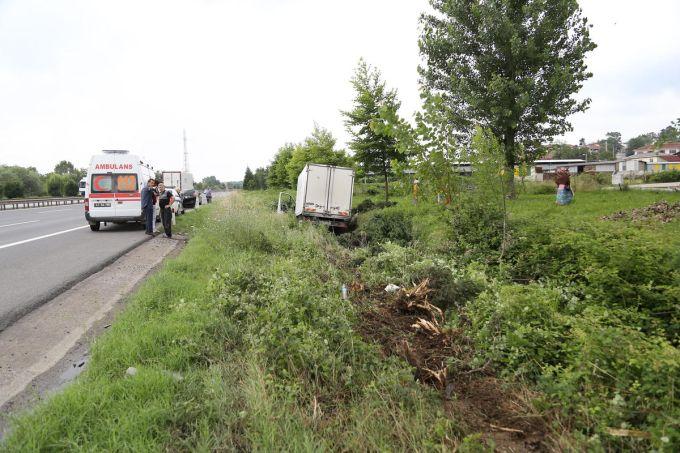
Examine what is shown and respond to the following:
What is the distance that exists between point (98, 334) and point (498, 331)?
447 cm

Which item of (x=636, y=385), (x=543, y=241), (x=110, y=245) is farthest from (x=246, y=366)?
(x=110, y=245)

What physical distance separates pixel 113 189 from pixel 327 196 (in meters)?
7.59

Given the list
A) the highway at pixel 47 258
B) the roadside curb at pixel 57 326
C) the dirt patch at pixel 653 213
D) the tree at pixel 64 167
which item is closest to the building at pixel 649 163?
the dirt patch at pixel 653 213

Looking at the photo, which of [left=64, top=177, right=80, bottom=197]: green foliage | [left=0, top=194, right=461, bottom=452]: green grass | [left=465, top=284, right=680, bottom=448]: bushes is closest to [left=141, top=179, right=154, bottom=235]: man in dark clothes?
[left=0, top=194, right=461, bottom=452]: green grass

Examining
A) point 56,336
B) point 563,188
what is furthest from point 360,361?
point 563,188

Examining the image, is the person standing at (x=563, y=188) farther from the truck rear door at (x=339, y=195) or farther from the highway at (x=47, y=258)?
the highway at (x=47, y=258)

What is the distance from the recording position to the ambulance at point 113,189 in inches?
548

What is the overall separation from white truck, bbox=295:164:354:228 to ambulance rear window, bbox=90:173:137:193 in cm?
614

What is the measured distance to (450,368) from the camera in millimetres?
3789

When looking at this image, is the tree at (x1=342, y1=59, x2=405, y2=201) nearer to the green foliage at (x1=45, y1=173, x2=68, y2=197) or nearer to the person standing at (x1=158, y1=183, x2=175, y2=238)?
the person standing at (x1=158, y1=183, x2=175, y2=238)

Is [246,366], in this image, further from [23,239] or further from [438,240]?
[23,239]

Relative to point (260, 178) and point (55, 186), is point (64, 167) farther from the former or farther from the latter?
point (260, 178)

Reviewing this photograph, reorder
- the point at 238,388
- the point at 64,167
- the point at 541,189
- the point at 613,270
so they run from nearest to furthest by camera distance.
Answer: the point at 238,388, the point at 613,270, the point at 541,189, the point at 64,167

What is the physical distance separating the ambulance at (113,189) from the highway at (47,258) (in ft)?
1.96
